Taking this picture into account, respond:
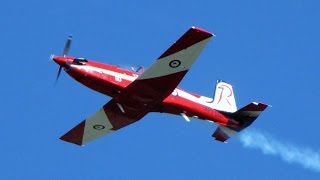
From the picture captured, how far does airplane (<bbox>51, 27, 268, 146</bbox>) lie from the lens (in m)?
32.8

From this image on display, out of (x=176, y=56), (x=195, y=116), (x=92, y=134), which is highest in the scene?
(x=176, y=56)

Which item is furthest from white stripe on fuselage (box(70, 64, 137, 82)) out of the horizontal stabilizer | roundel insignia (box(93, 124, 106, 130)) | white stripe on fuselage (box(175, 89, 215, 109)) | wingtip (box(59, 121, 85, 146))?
the horizontal stabilizer

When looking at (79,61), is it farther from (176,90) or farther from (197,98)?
(197,98)

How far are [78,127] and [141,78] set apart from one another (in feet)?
16.4

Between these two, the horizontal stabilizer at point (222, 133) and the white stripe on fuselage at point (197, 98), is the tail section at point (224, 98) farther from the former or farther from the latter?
the horizontal stabilizer at point (222, 133)

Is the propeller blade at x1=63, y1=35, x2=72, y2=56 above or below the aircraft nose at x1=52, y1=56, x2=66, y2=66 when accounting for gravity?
above

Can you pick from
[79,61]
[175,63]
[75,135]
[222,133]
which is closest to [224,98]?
[222,133]

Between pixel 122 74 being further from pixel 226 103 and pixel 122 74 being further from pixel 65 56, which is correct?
pixel 226 103

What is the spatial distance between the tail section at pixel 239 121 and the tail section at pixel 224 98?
17.6 inches

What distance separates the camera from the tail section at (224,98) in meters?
37.2

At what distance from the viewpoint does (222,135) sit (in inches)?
1458

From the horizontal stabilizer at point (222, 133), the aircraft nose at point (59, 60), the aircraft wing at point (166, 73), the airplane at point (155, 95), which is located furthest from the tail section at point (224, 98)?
the aircraft nose at point (59, 60)

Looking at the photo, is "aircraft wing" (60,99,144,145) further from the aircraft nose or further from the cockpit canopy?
the aircraft nose

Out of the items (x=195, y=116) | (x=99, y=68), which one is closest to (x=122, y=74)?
(x=99, y=68)
